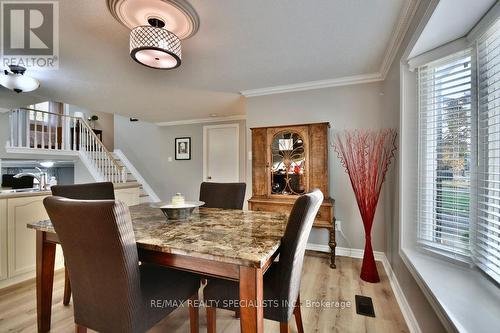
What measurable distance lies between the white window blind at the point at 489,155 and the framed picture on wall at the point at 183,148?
4.49m

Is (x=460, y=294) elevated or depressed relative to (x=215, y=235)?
depressed

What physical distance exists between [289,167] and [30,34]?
261 cm

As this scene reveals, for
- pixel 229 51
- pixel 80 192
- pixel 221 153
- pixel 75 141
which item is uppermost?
pixel 229 51

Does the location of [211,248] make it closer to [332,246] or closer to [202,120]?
[332,246]

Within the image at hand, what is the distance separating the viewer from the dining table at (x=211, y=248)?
2.89 feet

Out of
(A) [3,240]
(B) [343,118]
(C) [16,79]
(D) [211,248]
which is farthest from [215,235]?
A: (C) [16,79]

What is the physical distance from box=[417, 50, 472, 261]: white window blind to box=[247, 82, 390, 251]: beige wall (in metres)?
0.87

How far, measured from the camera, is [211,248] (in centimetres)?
96

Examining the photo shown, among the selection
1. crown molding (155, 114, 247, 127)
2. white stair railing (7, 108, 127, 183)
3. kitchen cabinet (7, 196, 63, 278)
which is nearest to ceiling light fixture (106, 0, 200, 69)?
kitchen cabinet (7, 196, 63, 278)

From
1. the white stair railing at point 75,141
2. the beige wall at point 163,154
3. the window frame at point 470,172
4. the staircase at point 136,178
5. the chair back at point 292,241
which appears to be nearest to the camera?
the chair back at point 292,241

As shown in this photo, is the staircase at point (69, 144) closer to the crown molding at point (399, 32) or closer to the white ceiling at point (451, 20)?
the crown molding at point (399, 32)

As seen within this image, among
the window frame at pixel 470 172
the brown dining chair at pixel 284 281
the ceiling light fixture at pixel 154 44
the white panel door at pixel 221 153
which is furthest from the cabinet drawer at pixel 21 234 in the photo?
the window frame at pixel 470 172

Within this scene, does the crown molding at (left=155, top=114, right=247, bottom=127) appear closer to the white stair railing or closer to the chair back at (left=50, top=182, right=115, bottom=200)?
the white stair railing

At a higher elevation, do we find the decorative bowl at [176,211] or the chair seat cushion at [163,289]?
the decorative bowl at [176,211]
